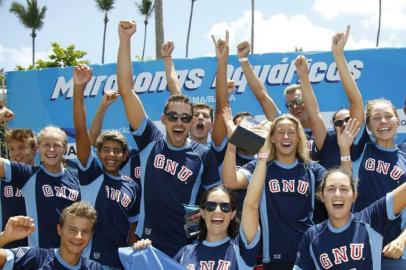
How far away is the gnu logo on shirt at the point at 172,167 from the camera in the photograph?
462cm

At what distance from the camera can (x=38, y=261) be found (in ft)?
13.0

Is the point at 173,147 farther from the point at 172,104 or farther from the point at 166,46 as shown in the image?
the point at 166,46

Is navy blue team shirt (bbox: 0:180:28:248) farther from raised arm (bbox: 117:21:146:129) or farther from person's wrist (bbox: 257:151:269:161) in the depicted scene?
person's wrist (bbox: 257:151:269:161)

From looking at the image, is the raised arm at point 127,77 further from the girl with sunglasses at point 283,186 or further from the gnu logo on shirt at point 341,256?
the gnu logo on shirt at point 341,256

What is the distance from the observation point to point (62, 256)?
4.02 metres

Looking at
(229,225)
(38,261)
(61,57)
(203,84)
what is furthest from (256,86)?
(61,57)

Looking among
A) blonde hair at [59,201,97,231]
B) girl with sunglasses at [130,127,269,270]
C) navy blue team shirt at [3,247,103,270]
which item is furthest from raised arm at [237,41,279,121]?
navy blue team shirt at [3,247,103,270]

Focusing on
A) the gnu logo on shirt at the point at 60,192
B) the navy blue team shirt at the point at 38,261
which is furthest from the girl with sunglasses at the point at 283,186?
the gnu logo on shirt at the point at 60,192

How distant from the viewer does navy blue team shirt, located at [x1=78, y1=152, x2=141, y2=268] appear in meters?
4.57

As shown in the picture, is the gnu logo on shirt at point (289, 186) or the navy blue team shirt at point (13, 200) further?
the navy blue team shirt at point (13, 200)

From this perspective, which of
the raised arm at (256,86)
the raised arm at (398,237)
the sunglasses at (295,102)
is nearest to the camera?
the raised arm at (398,237)

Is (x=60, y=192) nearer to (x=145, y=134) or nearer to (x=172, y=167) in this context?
(x=145, y=134)

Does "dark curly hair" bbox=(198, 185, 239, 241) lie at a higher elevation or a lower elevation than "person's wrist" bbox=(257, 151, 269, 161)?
lower

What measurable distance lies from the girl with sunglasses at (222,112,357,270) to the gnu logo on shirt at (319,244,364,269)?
0.39m
